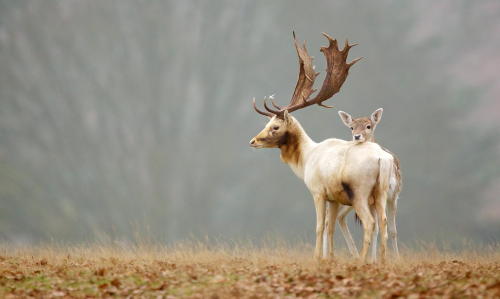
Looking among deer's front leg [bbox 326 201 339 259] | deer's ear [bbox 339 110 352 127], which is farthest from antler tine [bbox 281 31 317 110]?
deer's front leg [bbox 326 201 339 259]

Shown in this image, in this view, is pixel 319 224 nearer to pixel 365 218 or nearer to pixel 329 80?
pixel 365 218

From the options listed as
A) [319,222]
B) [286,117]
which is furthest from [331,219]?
[286,117]

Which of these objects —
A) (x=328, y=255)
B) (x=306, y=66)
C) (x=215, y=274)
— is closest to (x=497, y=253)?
(x=328, y=255)

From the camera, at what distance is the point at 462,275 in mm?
10062

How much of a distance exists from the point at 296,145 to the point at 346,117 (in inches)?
52.6

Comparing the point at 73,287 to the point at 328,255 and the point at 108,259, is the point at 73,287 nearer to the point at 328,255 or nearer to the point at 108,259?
the point at 108,259

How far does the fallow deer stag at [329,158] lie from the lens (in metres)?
11.8

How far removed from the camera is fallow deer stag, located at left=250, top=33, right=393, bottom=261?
11805mm

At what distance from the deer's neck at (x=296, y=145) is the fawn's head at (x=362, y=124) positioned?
39.1 inches

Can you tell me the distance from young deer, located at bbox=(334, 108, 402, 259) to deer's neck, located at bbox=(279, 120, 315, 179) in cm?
105

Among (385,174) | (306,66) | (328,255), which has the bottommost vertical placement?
(328,255)

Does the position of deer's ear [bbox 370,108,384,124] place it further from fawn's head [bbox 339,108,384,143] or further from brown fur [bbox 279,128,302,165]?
brown fur [bbox 279,128,302,165]

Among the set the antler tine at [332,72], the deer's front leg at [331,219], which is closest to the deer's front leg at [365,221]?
the deer's front leg at [331,219]

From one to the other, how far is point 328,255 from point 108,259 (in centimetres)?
461
